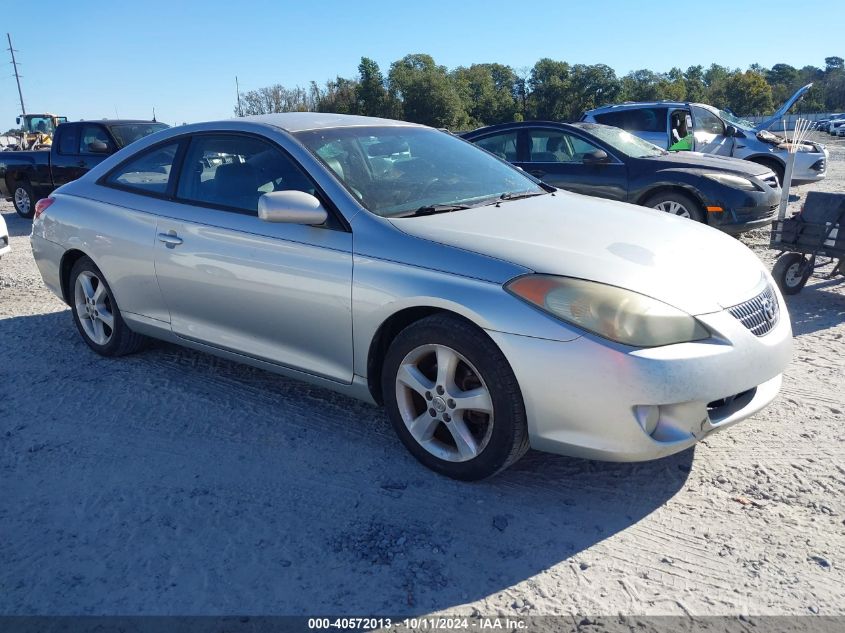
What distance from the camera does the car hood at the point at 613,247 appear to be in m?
2.74

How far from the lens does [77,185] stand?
4617mm

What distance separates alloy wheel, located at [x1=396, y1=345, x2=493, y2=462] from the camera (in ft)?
9.46

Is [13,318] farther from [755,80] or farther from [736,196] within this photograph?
[755,80]

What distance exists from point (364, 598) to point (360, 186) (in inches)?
76.5

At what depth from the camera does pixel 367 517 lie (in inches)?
109

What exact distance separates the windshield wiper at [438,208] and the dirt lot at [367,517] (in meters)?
1.15

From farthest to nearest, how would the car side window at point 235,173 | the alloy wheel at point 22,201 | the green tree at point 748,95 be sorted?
the green tree at point 748,95
the alloy wheel at point 22,201
the car side window at point 235,173

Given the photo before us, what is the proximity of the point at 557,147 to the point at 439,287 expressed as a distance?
20.5 ft

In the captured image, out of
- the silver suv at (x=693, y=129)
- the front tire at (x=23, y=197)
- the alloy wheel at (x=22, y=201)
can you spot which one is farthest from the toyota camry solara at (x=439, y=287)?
the alloy wheel at (x=22, y=201)

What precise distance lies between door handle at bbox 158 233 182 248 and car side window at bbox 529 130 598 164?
225 inches

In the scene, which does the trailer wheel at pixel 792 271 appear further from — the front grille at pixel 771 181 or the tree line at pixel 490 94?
the tree line at pixel 490 94

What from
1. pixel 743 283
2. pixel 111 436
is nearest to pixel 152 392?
→ pixel 111 436

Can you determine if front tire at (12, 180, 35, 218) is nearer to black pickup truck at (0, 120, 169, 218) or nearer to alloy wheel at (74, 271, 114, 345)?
black pickup truck at (0, 120, 169, 218)

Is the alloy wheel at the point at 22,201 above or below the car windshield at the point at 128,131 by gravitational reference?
below
